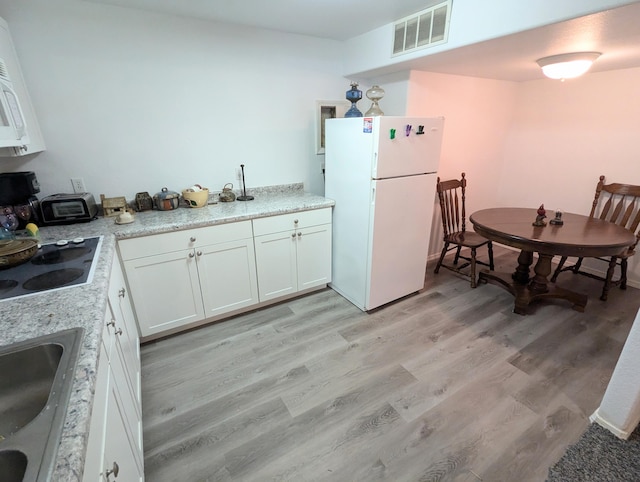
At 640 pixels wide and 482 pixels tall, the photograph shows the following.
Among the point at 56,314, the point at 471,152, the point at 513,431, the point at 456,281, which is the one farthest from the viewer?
the point at 471,152

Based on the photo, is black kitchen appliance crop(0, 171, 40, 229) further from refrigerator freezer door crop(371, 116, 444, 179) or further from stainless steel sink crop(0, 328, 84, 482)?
refrigerator freezer door crop(371, 116, 444, 179)

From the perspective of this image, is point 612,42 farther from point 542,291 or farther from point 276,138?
point 276,138

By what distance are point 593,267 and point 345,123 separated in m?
3.05

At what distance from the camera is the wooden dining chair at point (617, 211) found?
2.70m

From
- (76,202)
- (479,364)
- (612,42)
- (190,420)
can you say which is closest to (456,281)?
(479,364)

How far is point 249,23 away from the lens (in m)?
2.37

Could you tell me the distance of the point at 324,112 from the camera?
9.77 ft

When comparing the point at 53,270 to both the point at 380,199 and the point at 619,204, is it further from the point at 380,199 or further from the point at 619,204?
the point at 619,204

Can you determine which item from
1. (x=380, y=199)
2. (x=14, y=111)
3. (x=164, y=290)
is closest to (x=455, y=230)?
(x=380, y=199)

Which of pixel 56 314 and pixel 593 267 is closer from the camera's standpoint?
pixel 56 314

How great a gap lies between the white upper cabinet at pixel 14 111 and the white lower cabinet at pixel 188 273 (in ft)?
2.36

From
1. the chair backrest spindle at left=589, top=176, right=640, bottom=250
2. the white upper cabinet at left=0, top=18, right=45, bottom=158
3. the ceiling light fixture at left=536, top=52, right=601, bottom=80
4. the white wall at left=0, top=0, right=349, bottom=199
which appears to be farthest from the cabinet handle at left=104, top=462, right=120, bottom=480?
the chair backrest spindle at left=589, top=176, right=640, bottom=250

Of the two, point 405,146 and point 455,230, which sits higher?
point 405,146

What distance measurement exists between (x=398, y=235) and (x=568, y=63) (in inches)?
66.2
